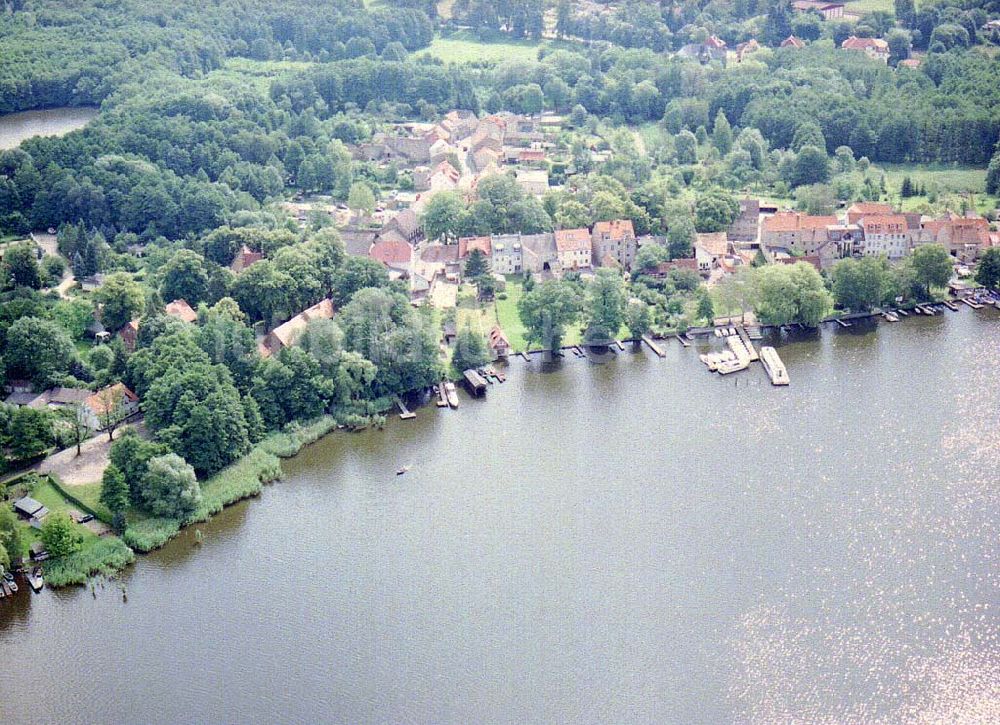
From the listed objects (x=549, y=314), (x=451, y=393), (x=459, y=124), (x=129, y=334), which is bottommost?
(x=451, y=393)

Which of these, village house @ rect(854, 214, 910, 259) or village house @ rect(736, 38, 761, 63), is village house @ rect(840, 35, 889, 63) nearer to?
village house @ rect(736, 38, 761, 63)

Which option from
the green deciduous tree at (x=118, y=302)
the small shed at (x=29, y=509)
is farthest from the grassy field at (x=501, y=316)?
the small shed at (x=29, y=509)

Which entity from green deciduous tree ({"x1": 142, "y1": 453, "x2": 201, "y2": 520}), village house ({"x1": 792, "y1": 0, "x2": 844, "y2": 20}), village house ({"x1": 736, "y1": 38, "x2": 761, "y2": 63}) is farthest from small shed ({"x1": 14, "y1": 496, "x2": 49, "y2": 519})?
village house ({"x1": 792, "y1": 0, "x2": 844, "y2": 20})

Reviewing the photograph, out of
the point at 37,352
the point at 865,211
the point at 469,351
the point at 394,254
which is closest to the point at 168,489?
the point at 37,352

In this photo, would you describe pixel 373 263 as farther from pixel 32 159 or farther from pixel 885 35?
pixel 885 35

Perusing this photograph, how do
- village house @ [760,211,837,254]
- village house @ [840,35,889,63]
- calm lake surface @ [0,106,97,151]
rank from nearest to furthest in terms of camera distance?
village house @ [760,211,837,254]
calm lake surface @ [0,106,97,151]
village house @ [840,35,889,63]

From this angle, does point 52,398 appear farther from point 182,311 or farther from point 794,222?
point 794,222

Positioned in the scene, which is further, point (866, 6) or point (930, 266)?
point (866, 6)
